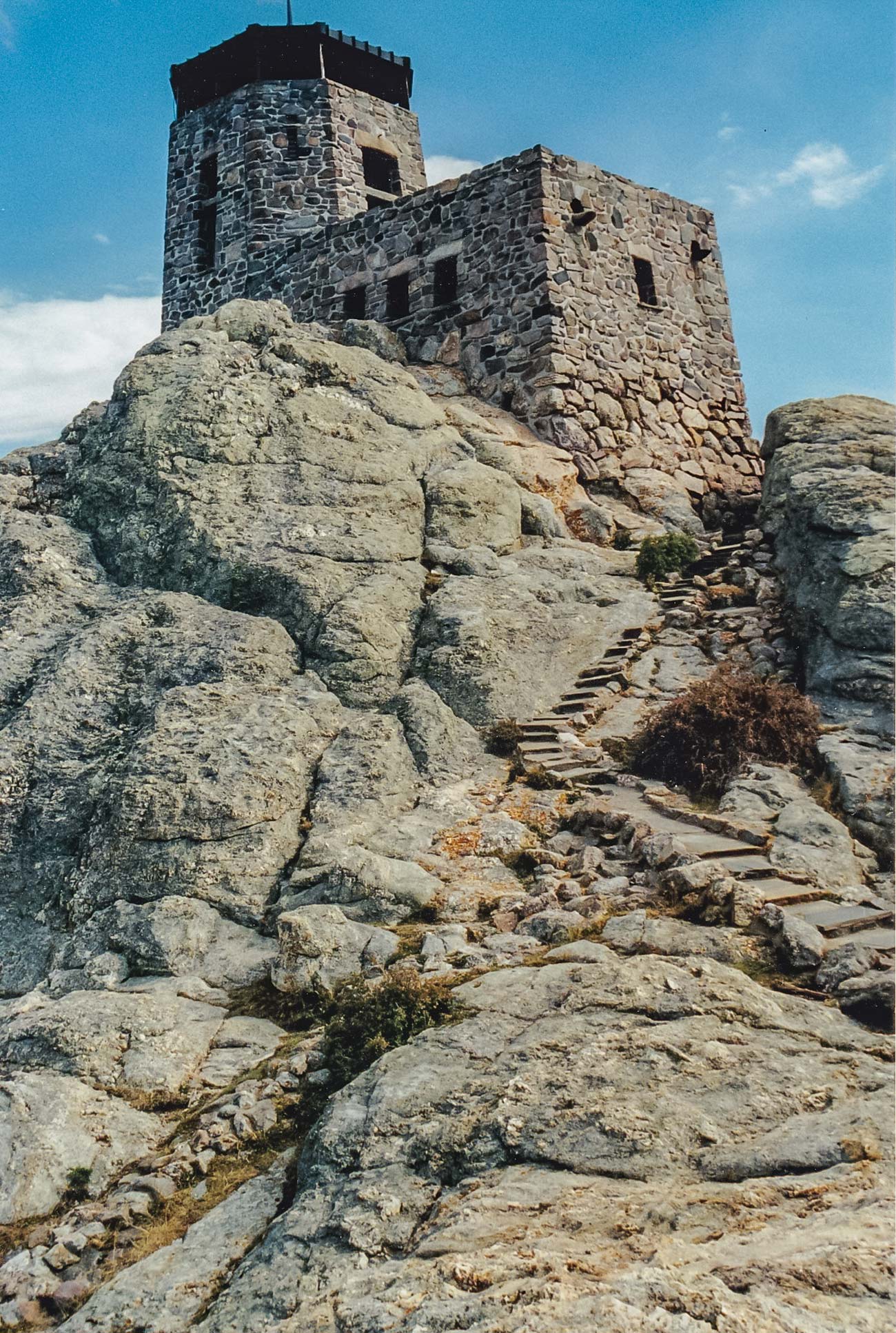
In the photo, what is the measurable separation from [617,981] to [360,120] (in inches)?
1091

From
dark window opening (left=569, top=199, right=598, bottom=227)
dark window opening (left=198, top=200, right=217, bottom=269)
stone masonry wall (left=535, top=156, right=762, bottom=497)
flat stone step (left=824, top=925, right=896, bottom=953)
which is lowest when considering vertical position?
flat stone step (left=824, top=925, right=896, bottom=953)


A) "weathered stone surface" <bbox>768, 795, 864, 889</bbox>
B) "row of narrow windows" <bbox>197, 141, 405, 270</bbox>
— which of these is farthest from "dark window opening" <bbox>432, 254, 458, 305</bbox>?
"weathered stone surface" <bbox>768, 795, 864, 889</bbox>

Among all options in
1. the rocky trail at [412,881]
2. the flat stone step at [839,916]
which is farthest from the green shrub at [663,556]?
the flat stone step at [839,916]

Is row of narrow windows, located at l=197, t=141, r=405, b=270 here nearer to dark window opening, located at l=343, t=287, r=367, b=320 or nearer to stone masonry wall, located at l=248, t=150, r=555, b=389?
stone masonry wall, located at l=248, t=150, r=555, b=389

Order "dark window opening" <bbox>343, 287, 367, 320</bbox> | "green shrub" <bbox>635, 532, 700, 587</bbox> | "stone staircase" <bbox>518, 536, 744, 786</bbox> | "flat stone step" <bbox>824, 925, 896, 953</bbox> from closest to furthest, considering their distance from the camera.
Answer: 1. "flat stone step" <bbox>824, 925, 896, 953</bbox>
2. "stone staircase" <bbox>518, 536, 744, 786</bbox>
3. "green shrub" <bbox>635, 532, 700, 587</bbox>
4. "dark window opening" <bbox>343, 287, 367, 320</bbox>

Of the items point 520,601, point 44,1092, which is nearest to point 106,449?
point 520,601

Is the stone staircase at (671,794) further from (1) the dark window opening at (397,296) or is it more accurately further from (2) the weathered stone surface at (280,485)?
(1) the dark window opening at (397,296)

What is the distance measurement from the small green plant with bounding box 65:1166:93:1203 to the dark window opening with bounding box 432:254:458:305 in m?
18.2

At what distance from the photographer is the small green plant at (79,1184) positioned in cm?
665

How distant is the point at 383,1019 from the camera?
7371 millimetres

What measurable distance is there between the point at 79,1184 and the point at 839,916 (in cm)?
592

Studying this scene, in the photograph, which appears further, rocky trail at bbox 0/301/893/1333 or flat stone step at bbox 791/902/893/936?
flat stone step at bbox 791/902/893/936

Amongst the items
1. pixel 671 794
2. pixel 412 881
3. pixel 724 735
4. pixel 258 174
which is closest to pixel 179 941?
pixel 412 881

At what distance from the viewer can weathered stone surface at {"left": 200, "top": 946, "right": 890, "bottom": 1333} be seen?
4527mm
